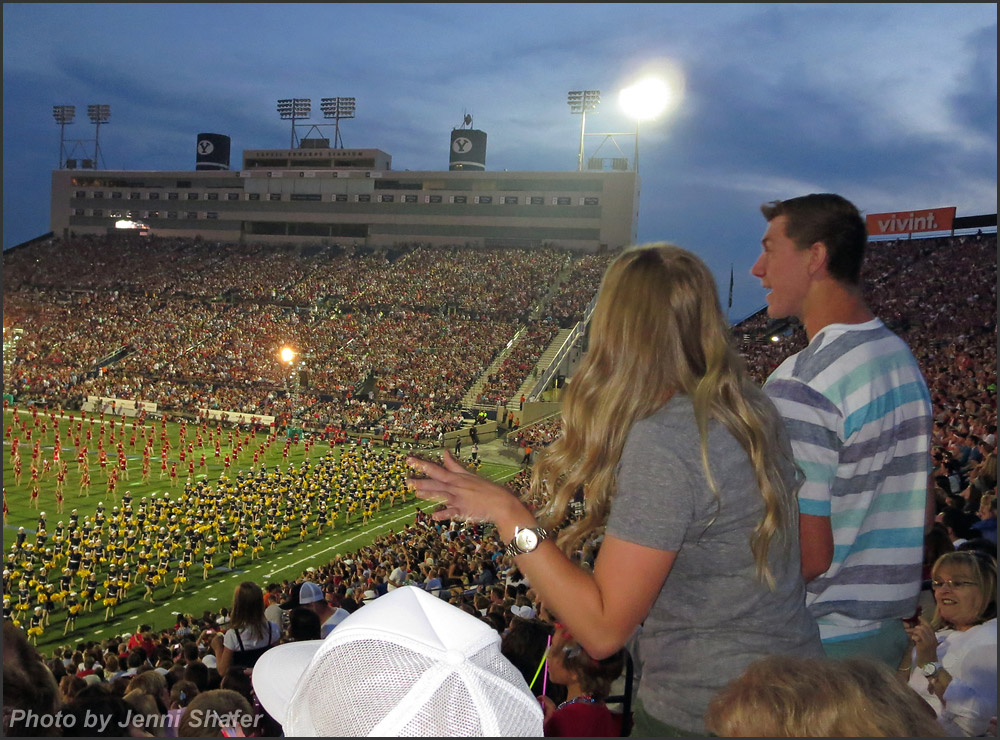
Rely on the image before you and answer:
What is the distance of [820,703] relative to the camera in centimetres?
118

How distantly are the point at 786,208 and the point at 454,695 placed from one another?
59.9 inches

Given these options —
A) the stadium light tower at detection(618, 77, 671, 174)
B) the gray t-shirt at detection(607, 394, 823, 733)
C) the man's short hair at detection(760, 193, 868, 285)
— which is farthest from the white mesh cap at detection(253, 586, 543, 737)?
the stadium light tower at detection(618, 77, 671, 174)

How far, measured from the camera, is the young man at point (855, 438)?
70.8 inches

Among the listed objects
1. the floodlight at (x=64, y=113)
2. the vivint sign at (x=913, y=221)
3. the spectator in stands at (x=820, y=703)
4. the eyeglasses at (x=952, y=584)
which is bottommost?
the eyeglasses at (x=952, y=584)

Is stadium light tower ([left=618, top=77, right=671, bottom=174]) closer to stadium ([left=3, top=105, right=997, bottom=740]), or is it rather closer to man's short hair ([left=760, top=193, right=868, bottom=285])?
stadium ([left=3, top=105, right=997, bottom=740])

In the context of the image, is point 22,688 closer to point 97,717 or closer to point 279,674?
point 97,717


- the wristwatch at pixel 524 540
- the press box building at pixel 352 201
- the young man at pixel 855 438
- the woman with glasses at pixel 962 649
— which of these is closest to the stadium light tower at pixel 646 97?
the press box building at pixel 352 201

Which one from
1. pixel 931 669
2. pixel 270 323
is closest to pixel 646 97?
pixel 270 323

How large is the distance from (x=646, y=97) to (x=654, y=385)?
1417 inches

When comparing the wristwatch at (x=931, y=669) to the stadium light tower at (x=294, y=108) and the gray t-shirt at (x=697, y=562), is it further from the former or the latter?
the stadium light tower at (x=294, y=108)

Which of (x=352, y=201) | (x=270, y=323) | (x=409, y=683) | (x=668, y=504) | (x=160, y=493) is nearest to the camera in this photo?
(x=409, y=683)

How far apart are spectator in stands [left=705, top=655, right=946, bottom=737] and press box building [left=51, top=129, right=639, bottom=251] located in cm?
5056

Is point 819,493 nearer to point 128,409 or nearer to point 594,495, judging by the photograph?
point 594,495

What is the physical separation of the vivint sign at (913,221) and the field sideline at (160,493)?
2241cm
